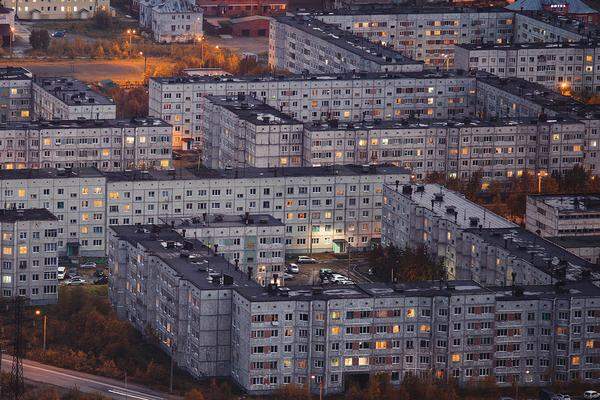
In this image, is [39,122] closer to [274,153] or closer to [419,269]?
[274,153]

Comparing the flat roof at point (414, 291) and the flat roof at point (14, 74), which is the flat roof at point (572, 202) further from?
the flat roof at point (14, 74)

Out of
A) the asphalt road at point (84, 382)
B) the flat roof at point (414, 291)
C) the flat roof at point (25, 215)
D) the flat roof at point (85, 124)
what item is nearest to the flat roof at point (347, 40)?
the flat roof at point (85, 124)

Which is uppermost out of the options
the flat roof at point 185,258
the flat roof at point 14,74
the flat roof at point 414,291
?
the flat roof at point 414,291

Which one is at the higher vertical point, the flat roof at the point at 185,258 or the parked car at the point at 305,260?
the flat roof at the point at 185,258

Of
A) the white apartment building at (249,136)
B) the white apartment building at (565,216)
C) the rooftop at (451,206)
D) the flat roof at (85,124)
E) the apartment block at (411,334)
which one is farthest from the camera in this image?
the white apartment building at (249,136)

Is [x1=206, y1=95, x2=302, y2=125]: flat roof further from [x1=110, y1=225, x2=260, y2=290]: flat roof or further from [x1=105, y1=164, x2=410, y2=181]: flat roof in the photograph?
[x1=110, y1=225, x2=260, y2=290]: flat roof

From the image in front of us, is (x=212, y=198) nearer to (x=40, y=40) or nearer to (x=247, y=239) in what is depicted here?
(x=247, y=239)

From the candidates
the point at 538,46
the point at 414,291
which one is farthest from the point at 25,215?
the point at 538,46
